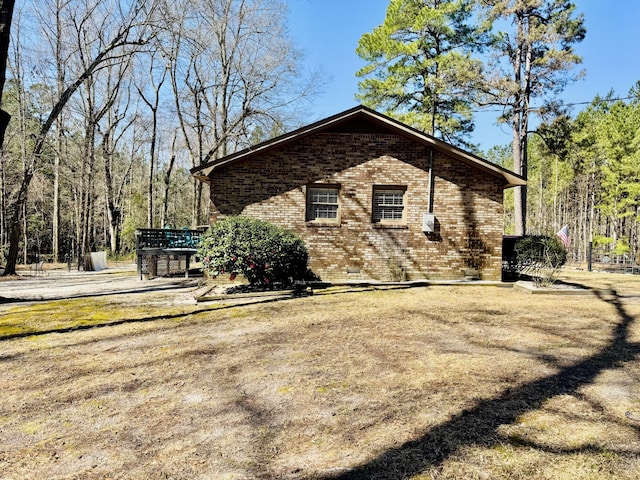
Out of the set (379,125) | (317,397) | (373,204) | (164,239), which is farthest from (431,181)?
(317,397)

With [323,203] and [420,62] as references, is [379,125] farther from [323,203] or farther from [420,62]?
[420,62]

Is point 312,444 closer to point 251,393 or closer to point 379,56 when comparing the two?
point 251,393

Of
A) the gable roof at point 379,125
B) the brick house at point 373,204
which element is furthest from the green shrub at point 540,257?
the gable roof at point 379,125

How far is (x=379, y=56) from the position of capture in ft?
74.3

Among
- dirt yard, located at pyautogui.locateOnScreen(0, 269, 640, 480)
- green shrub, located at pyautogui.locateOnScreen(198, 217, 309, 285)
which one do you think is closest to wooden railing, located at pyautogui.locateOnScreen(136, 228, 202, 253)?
green shrub, located at pyautogui.locateOnScreen(198, 217, 309, 285)

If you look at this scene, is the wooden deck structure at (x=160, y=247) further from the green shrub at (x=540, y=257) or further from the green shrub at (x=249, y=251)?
the green shrub at (x=540, y=257)

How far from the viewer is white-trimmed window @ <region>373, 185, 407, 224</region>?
1183 centimetres

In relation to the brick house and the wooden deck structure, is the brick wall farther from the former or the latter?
the wooden deck structure

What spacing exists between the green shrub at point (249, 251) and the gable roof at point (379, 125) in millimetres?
2617

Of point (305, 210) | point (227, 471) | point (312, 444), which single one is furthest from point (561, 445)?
point (305, 210)

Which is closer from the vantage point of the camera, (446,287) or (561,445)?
(561,445)

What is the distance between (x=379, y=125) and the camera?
38.3ft

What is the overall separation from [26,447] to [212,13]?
872 inches

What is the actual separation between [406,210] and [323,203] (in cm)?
260
